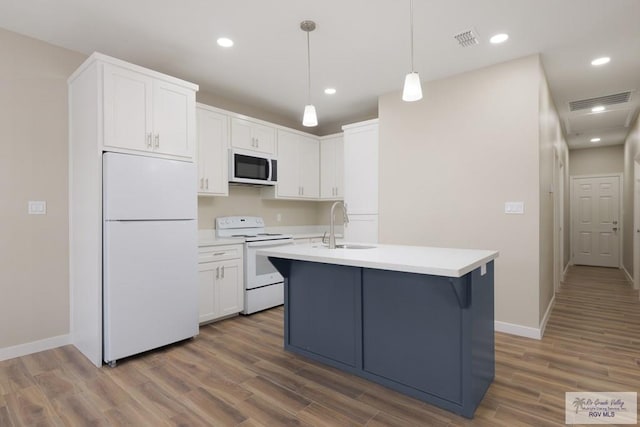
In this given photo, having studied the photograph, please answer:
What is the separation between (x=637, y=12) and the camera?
253cm

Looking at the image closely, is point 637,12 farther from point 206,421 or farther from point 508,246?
point 206,421

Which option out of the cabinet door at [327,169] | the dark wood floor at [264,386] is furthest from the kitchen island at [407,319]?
the cabinet door at [327,169]

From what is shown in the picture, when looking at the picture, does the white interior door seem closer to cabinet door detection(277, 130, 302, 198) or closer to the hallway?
the hallway

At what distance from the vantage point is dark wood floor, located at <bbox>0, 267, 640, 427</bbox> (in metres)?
1.95

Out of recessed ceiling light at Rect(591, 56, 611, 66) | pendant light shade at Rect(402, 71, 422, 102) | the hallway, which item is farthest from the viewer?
recessed ceiling light at Rect(591, 56, 611, 66)

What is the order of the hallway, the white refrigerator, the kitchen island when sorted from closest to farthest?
the kitchen island < the hallway < the white refrigerator

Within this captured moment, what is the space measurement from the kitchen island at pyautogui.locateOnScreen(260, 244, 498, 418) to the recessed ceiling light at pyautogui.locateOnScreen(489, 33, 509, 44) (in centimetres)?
190

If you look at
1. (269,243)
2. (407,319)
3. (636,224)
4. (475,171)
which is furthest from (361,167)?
(636,224)

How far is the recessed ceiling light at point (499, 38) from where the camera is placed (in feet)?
9.33

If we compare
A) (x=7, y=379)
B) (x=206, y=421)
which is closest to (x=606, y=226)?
(x=206, y=421)

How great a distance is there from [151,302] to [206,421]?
129 cm

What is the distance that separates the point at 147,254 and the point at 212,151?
1527 millimetres

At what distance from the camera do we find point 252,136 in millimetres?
4344

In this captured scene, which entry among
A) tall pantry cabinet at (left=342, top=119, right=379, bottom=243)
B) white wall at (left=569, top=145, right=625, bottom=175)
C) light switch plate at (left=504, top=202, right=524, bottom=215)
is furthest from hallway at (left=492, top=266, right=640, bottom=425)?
white wall at (left=569, top=145, right=625, bottom=175)
